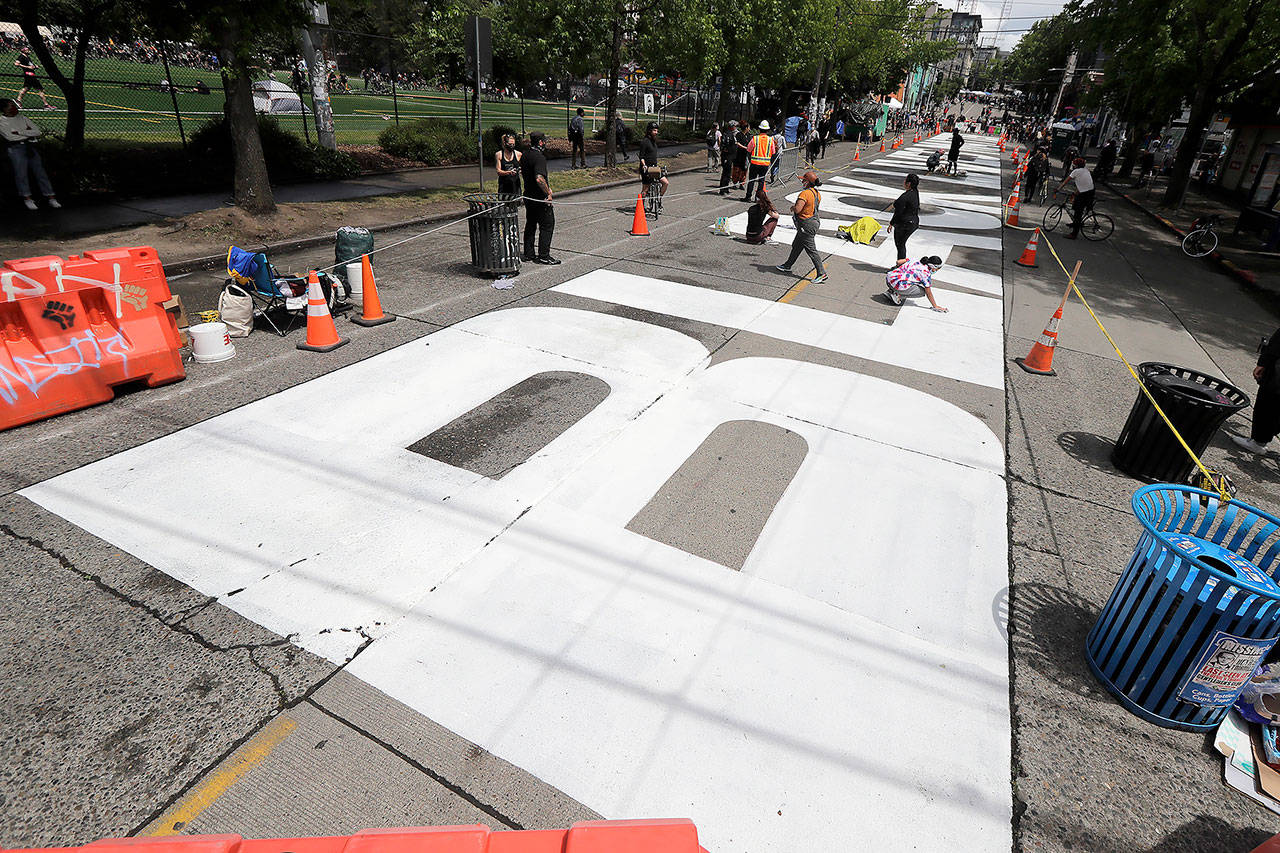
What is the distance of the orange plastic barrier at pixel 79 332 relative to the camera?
5.15 meters

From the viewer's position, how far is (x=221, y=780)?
2.78 metres

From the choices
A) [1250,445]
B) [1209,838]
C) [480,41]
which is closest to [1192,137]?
[1250,445]

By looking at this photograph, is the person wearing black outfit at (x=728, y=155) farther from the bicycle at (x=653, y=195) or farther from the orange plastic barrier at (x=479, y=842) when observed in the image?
the orange plastic barrier at (x=479, y=842)

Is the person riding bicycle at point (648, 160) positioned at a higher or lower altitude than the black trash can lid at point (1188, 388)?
higher

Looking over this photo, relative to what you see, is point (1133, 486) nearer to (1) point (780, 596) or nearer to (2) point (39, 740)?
(1) point (780, 596)

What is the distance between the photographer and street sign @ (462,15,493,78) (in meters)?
11.3

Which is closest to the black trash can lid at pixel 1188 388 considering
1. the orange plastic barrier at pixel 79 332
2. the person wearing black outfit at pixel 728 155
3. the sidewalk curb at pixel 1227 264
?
the orange plastic barrier at pixel 79 332

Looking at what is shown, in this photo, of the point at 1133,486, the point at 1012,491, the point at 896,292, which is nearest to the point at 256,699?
the point at 1012,491

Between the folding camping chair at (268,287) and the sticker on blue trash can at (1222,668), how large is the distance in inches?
308

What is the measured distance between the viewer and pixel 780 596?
4.00m

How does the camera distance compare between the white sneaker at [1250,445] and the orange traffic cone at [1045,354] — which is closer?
the white sneaker at [1250,445]

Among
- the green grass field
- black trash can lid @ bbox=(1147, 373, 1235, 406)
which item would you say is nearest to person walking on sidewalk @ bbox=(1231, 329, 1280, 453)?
black trash can lid @ bbox=(1147, 373, 1235, 406)

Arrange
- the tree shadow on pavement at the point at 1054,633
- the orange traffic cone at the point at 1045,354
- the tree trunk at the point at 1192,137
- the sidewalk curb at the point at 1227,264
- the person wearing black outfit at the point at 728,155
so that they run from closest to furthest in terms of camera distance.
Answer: the tree shadow on pavement at the point at 1054,633, the orange traffic cone at the point at 1045,354, the sidewalk curb at the point at 1227,264, the person wearing black outfit at the point at 728,155, the tree trunk at the point at 1192,137

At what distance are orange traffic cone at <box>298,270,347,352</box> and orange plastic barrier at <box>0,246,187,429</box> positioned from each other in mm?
1193
